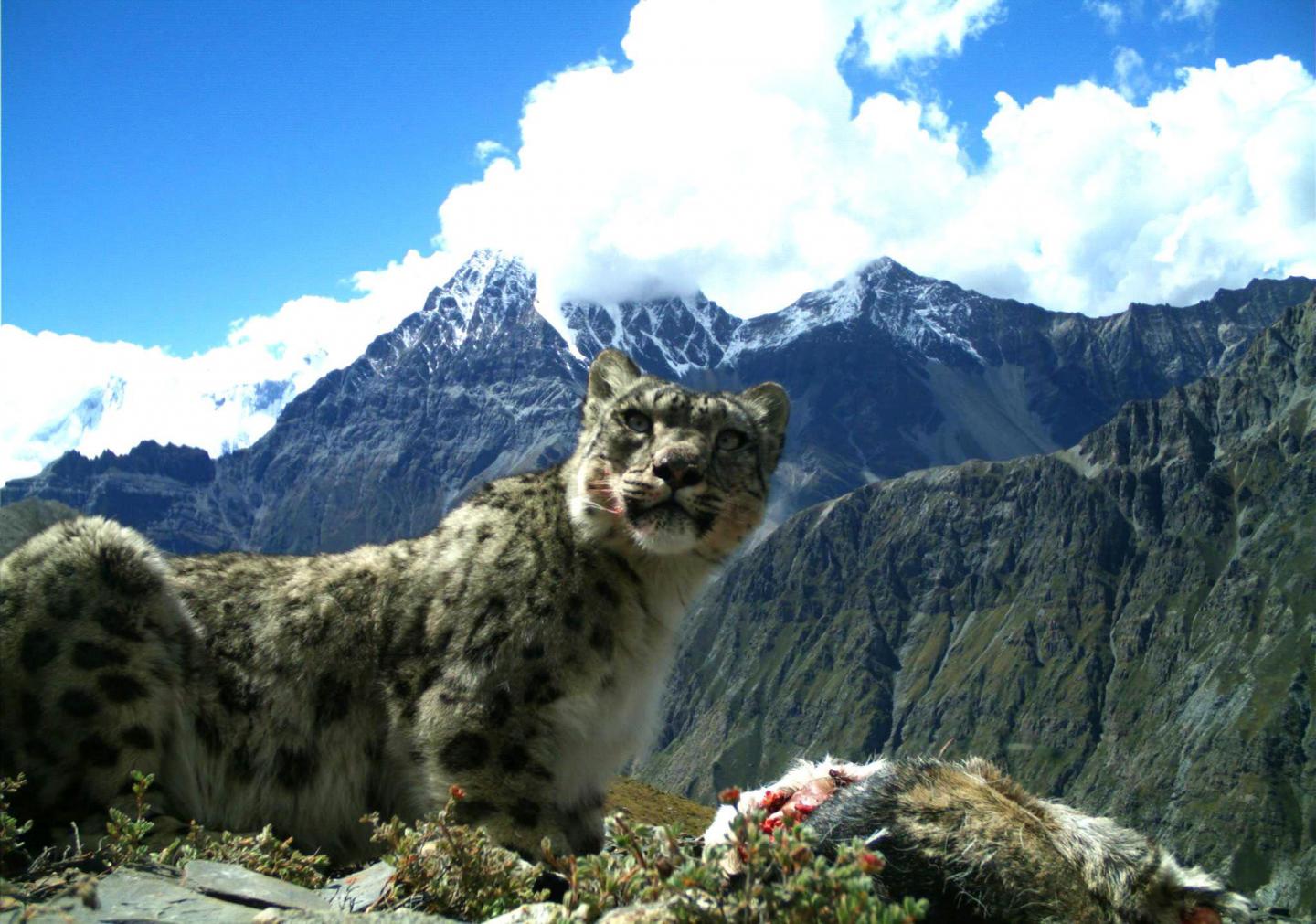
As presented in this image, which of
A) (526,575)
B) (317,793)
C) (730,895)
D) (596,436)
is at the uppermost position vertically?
(596,436)

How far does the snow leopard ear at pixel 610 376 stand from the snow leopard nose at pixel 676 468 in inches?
75.9

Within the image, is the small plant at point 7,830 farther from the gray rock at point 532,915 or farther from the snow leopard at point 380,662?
the gray rock at point 532,915

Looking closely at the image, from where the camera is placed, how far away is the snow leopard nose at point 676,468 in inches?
437

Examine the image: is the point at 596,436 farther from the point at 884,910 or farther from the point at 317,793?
the point at 884,910

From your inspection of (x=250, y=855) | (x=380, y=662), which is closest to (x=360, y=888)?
(x=250, y=855)

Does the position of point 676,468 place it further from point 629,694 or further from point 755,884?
point 755,884

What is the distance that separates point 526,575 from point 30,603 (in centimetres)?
443

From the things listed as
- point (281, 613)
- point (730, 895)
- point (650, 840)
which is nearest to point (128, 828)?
point (281, 613)

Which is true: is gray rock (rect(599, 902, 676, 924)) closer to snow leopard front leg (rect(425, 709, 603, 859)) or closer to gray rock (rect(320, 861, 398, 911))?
→ gray rock (rect(320, 861, 398, 911))

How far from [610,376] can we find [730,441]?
1.84 metres

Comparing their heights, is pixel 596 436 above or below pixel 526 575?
above

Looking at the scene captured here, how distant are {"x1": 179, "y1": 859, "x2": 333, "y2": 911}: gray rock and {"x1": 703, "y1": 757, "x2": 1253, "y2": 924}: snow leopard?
→ 2784 mm

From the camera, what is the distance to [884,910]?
4.88 meters

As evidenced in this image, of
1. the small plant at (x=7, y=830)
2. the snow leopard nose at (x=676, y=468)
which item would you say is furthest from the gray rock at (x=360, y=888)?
the snow leopard nose at (x=676, y=468)
